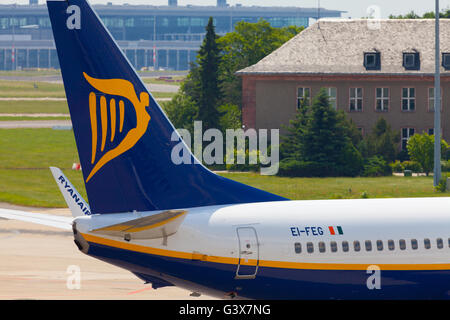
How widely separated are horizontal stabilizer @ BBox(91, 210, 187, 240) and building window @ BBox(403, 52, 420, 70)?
244ft

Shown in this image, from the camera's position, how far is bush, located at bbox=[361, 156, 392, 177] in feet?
279

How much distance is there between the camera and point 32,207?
64.2 meters

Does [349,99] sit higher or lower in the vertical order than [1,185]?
higher

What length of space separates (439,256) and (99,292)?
14708 millimetres

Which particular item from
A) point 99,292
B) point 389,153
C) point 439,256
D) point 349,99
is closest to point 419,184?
point 389,153

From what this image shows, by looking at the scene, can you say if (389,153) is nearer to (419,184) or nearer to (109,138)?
(419,184)

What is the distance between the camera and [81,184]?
75812mm

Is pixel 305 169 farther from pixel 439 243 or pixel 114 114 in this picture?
pixel 114 114

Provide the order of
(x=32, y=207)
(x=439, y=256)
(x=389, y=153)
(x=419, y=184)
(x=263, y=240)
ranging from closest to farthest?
(x=263, y=240)
(x=439, y=256)
(x=32, y=207)
(x=419, y=184)
(x=389, y=153)

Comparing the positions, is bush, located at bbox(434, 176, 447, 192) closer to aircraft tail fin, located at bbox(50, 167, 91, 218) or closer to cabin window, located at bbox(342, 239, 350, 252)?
aircraft tail fin, located at bbox(50, 167, 91, 218)

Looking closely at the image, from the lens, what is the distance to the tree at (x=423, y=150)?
84688 millimetres

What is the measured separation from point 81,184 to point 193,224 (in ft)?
170

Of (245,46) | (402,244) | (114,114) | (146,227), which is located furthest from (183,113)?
(146,227)

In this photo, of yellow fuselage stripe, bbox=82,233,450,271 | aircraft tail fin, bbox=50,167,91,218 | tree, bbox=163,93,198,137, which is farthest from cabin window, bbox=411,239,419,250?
tree, bbox=163,93,198,137
